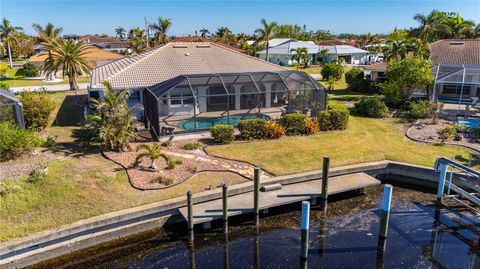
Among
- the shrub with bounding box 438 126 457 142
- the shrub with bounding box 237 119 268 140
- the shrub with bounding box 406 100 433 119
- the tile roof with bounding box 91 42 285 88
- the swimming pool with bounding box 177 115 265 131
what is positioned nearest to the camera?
the shrub with bounding box 438 126 457 142

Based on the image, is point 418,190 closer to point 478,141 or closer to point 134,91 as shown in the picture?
point 478,141

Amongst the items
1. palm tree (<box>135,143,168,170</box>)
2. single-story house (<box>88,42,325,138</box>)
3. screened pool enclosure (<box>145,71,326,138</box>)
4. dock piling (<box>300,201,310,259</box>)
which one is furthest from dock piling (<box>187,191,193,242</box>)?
screened pool enclosure (<box>145,71,326,138</box>)

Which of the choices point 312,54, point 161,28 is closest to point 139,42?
point 161,28

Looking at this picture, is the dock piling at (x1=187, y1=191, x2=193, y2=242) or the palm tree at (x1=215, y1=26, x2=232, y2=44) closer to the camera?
the dock piling at (x1=187, y1=191, x2=193, y2=242)

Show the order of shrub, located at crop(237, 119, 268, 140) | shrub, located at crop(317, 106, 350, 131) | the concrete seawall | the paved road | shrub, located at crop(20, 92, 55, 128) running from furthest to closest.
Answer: the paved road, shrub, located at crop(317, 106, 350, 131), shrub, located at crop(20, 92, 55, 128), shrub, located at crop(237, 119, 268, 140), the concrete seawall

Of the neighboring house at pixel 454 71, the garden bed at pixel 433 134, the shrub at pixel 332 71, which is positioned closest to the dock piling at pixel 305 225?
the garden bed at pixel 433 134

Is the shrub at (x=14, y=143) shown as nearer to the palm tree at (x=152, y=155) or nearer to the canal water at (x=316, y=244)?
the palm tree at (x=152, y=155)

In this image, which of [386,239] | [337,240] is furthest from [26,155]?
[386,239]

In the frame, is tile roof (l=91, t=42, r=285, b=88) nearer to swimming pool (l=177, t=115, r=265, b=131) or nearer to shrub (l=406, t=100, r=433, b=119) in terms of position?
swimming pool (l=177, t=115, r=265, b=131)
